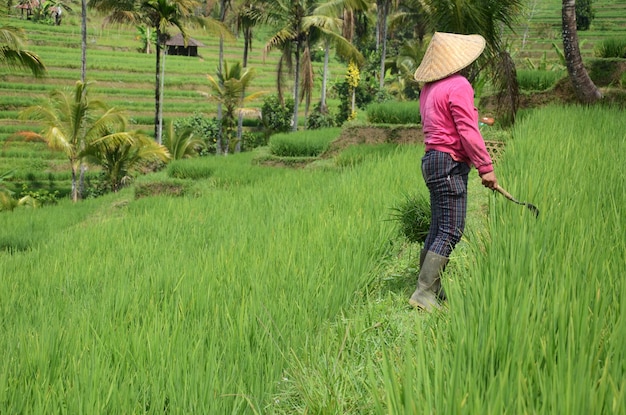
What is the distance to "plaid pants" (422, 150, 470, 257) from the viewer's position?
2730 mm

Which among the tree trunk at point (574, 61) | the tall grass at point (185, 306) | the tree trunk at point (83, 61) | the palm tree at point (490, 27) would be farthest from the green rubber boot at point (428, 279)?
the tree trunk at point (83, 61)

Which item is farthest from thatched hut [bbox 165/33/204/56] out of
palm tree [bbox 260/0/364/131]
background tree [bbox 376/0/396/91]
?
palm tree [bbox 260/0/364/131]

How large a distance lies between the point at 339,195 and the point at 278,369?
2.97m

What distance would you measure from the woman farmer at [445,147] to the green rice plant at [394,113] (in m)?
7.68

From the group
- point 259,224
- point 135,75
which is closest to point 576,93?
point 259,224

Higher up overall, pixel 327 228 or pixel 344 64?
pixel 344 64

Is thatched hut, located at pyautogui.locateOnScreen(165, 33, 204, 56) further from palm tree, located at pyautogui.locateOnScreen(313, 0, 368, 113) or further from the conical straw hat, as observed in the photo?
the conical straw hat

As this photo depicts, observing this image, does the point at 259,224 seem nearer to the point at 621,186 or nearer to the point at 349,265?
the point at 349,265

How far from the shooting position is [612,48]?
10031 mm

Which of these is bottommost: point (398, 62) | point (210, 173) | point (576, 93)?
point (210, 173)

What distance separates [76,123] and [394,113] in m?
7.96

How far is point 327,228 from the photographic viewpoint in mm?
3543

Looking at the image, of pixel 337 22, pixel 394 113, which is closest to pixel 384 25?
pixel 337 22

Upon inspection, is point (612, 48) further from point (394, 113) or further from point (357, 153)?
point (357, 153)
